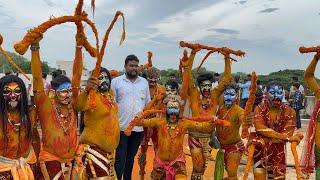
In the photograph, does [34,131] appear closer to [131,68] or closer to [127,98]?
[127,98]

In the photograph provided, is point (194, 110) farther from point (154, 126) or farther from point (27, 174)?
point (27, 174)

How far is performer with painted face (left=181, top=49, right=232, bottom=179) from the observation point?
707cm

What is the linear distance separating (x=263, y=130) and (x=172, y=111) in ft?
4.48

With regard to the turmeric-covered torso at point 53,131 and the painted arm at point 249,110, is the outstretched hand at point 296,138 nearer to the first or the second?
the painted arm at point 249,110

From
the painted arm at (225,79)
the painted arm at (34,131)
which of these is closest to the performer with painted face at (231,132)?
the painted arm at (225,79)

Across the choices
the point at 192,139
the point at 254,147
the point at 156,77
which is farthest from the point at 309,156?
the point at 156,77

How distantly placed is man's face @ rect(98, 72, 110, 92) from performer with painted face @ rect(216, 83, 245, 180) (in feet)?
6.46

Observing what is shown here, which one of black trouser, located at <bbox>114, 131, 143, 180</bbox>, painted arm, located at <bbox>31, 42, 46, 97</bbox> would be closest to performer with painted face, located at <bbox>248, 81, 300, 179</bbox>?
black trouser, located at <bbox>114, 131, 143, 180</bbox>

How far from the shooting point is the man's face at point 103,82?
235 inches

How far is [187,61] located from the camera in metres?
7.23

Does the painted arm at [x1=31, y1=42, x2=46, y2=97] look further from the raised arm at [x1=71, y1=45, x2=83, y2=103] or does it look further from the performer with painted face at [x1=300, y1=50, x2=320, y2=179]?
the performer with painted face at [x1=300, y1=50, x2=320, y2=179]

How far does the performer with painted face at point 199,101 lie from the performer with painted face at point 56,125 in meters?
2.38

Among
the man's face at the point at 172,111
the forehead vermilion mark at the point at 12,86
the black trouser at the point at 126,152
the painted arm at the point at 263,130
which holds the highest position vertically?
the forehead vermilion mark at the point at 12,86

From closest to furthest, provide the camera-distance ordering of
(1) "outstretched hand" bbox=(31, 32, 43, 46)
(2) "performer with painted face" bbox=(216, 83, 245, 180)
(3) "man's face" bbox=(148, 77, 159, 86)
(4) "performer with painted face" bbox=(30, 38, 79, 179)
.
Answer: (1) "outstretched hand" bbox=(31, 32, 43, 46) < (4) "performer with painted face" bbox=(30, 38, 79, 179) < (2) "performer with painted face" bbox=(216, 83, 245, 180) < (3) "man's face" bbox=(148, 77, 159, 86)
